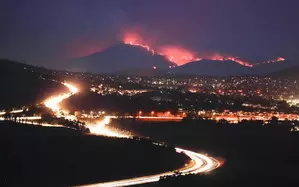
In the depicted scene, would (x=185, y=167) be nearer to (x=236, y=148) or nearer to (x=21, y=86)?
(x=236, y=148)

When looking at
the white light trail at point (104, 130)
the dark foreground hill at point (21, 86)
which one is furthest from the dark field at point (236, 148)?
the dark foreground hill at point (21, 86)

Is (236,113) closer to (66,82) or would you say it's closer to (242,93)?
(242,93)

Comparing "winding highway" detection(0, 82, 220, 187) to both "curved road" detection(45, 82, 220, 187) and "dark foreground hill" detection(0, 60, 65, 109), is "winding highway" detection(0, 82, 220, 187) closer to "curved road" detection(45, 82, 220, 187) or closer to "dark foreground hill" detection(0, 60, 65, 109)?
"curved road" detection(45, 82, 220, 187)

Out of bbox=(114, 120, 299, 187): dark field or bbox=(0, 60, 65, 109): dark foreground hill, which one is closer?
bbox=(114, 120, 299, 187): dark field

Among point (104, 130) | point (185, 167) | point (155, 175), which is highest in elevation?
point (104, 130)

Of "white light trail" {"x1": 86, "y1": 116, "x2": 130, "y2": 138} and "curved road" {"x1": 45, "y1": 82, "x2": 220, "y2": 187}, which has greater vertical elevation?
"white light trail" {"x1": 86, "y1": 116, "x2": 130, "y2": 138}

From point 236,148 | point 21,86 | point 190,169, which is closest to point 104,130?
point 236,148

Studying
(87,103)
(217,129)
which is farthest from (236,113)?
(87,103)

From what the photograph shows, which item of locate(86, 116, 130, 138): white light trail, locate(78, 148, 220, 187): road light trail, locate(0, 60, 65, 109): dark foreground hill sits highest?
locate(0, 60, 65, 109): dark foreground hill

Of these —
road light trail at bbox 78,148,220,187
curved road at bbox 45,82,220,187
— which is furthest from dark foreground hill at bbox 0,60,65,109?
road light trail at bbox 78,148,220,187

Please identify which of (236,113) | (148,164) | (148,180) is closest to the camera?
(148,180)

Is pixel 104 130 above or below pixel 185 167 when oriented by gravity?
above
